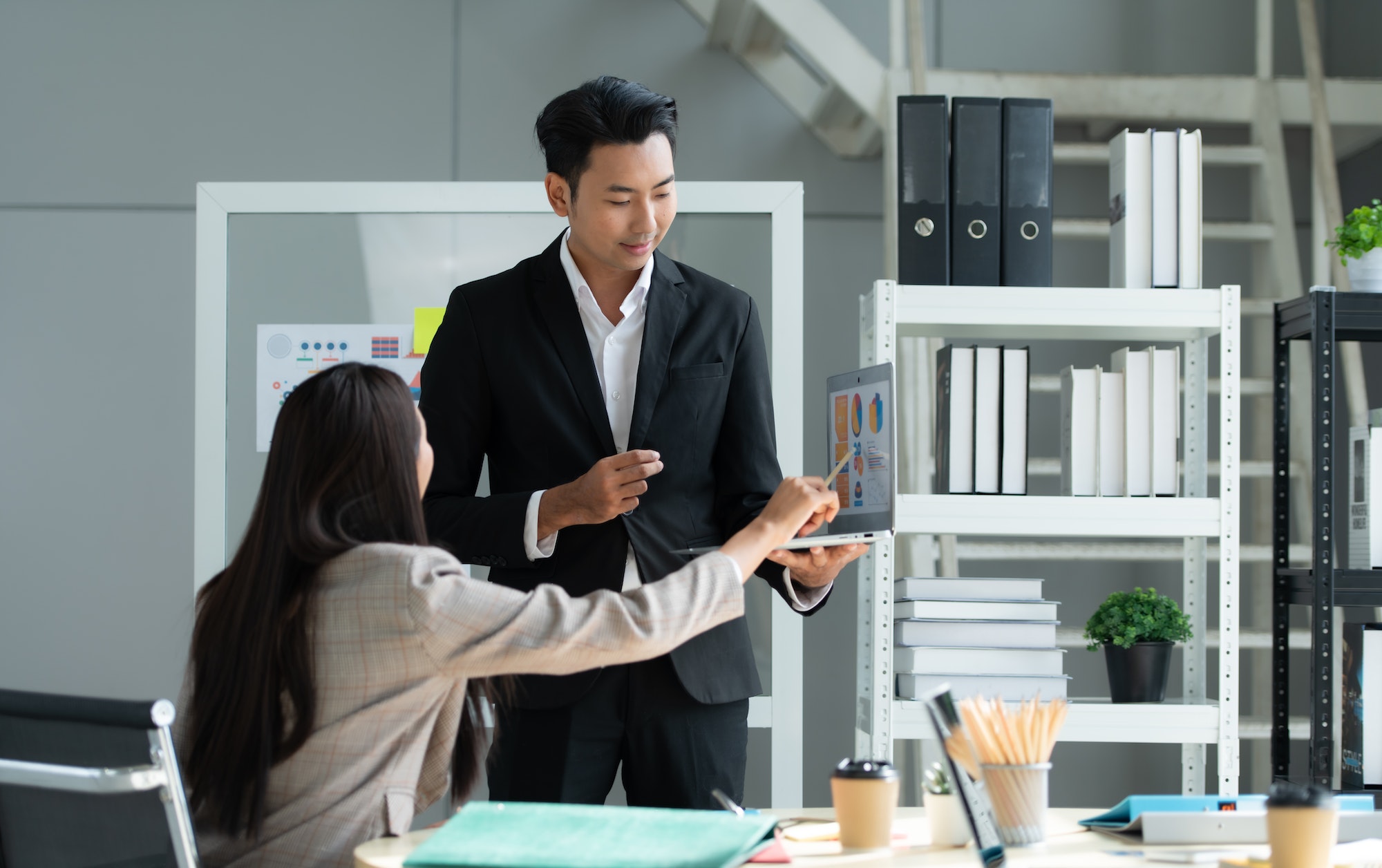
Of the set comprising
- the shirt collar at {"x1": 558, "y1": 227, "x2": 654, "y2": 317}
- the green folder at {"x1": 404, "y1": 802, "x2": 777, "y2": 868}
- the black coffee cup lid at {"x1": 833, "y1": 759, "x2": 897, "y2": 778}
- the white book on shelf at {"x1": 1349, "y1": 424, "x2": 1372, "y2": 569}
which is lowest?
the green folder at {"x1": 404, "y1": 802, "x2": 777, "y2": 868}

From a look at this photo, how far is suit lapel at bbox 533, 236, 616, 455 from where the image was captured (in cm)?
180

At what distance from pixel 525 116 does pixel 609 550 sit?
2.32 meters

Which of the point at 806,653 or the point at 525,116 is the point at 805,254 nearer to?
the point at 525,116

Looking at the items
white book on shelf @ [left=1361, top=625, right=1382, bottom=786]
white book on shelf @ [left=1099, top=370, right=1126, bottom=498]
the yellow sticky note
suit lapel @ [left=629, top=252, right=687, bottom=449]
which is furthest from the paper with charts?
white book on shelf @ [left=1361, top=625, right=1382, bottom=786]

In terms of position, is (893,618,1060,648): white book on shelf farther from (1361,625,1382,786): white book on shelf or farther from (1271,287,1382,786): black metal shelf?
(1361,625,1382,786): white book on shelf

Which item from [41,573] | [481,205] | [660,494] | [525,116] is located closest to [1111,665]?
[660,494]

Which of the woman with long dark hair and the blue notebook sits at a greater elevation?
the woman with long dark hair

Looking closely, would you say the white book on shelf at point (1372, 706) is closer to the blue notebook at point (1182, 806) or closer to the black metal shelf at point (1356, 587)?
the black metal shelf at point (1356, 587)

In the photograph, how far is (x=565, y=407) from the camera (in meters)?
1.81

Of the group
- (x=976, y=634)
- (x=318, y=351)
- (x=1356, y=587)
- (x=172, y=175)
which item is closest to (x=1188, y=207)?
(x=1356, y=587)

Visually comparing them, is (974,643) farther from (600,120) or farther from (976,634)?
(600,120)

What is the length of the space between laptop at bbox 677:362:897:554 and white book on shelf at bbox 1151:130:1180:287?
0.94 m

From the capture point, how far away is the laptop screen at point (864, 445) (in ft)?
5.42

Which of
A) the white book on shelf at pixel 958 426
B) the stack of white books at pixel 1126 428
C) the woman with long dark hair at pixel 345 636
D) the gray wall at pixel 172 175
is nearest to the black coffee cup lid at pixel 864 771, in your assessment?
the woman with long dark hair at pixel 345 636
